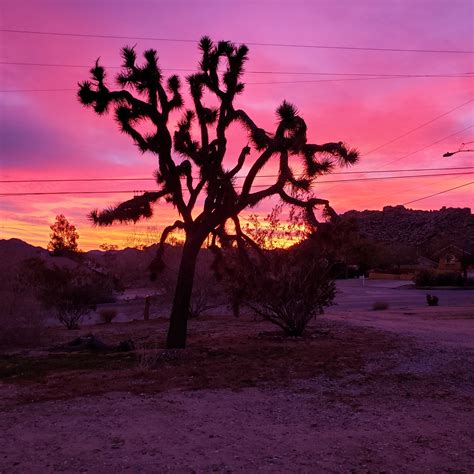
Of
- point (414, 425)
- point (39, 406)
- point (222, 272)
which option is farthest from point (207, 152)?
point (414, 425)

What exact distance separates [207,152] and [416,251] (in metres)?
90.0

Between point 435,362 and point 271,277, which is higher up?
point 271,277

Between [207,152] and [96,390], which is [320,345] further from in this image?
[96,390]

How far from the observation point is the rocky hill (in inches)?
4006

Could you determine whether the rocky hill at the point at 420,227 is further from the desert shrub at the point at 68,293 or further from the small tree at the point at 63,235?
the desert shrub at the point at 68,293

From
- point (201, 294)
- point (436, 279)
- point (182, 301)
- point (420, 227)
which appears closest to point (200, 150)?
point (182, 301)

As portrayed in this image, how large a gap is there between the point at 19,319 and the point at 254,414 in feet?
33.8

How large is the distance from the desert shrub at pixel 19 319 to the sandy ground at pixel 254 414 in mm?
5172

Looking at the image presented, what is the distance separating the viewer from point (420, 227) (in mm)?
122188

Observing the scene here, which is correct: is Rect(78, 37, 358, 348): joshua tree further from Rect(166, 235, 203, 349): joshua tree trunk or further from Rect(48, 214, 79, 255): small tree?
Rect(48, 214, 79, 255): small tree

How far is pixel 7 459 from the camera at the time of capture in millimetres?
6082

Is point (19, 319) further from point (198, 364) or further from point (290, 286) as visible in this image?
point (290, 286)

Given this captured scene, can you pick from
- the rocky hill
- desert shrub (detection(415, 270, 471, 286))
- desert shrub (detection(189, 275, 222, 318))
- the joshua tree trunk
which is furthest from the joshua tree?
the rocky hill

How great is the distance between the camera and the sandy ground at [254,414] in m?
6.01
